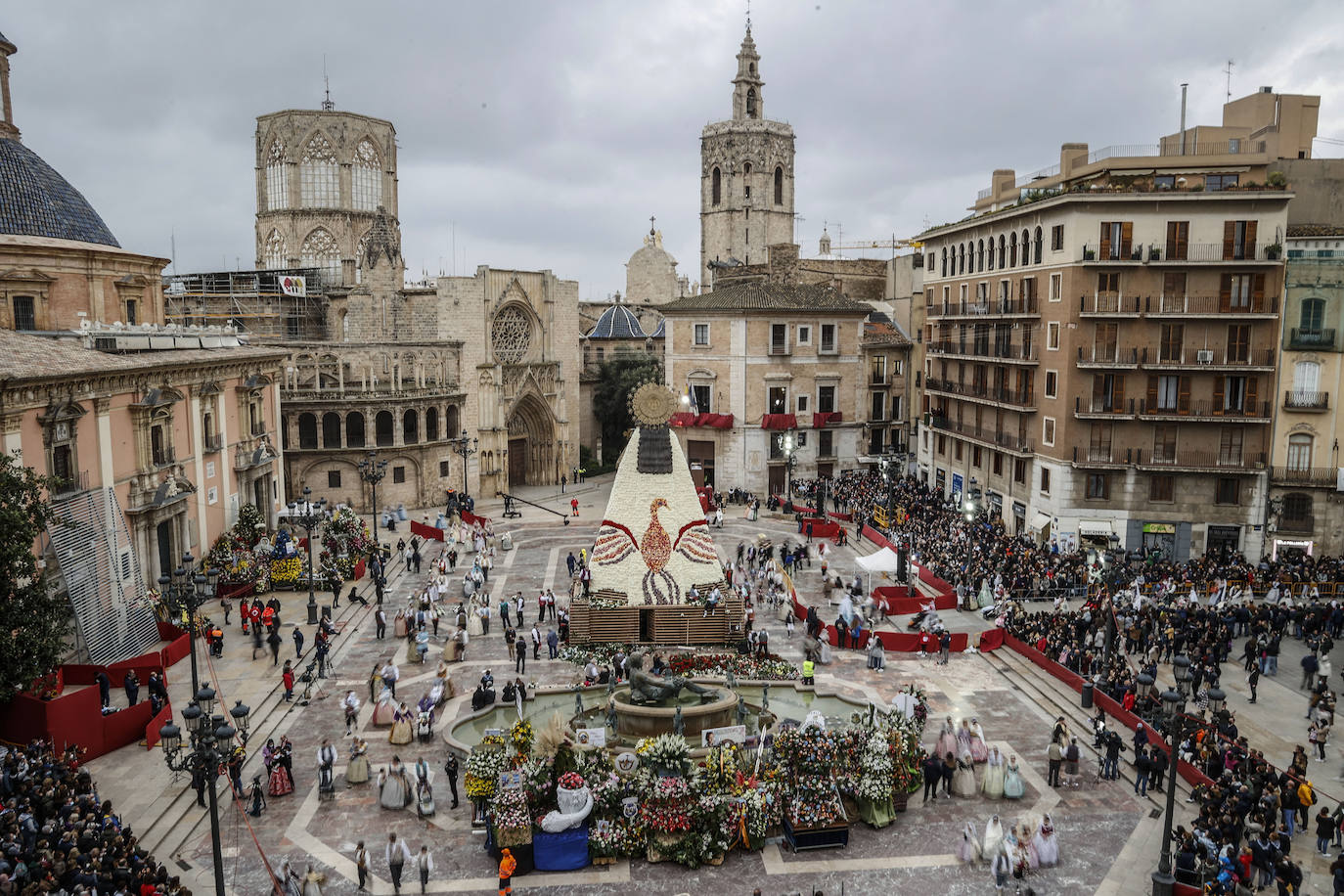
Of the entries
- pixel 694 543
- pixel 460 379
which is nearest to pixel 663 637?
pixel 694 543

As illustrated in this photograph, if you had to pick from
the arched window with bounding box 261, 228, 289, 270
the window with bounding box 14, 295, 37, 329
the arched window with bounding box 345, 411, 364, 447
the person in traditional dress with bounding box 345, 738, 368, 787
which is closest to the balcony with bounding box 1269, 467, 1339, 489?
the person in traditional dress with bounding box 345, 738, 368, 787

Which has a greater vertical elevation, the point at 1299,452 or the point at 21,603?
the point at 1299,452

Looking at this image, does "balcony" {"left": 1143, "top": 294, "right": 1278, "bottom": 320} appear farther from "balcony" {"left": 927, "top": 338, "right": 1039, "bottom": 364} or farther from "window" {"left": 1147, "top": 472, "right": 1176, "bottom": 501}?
"window" {"left": 1147, "top": 472, "right": 1176, "bottom": 501}

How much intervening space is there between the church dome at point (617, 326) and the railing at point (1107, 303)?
A: 135 feet

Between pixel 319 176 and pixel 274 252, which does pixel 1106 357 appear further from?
pixel 274 252

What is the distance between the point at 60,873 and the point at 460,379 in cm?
4117

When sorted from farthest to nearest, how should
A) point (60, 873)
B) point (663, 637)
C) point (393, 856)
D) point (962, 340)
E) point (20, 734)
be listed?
point (962, 340) < point (663, 637) < point (20, 734) < point (393, 856) < point (60, 873)

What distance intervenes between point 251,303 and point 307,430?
1382cm

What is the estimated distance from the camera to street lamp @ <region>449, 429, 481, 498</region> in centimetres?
4975

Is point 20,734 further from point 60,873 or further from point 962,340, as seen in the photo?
point 962,340

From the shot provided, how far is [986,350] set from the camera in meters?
42.6

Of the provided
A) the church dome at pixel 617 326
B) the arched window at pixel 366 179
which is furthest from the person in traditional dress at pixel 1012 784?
the arched window at pixel 366 179

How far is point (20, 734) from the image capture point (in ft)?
63.0

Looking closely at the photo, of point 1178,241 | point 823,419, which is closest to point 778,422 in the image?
point 823,419
